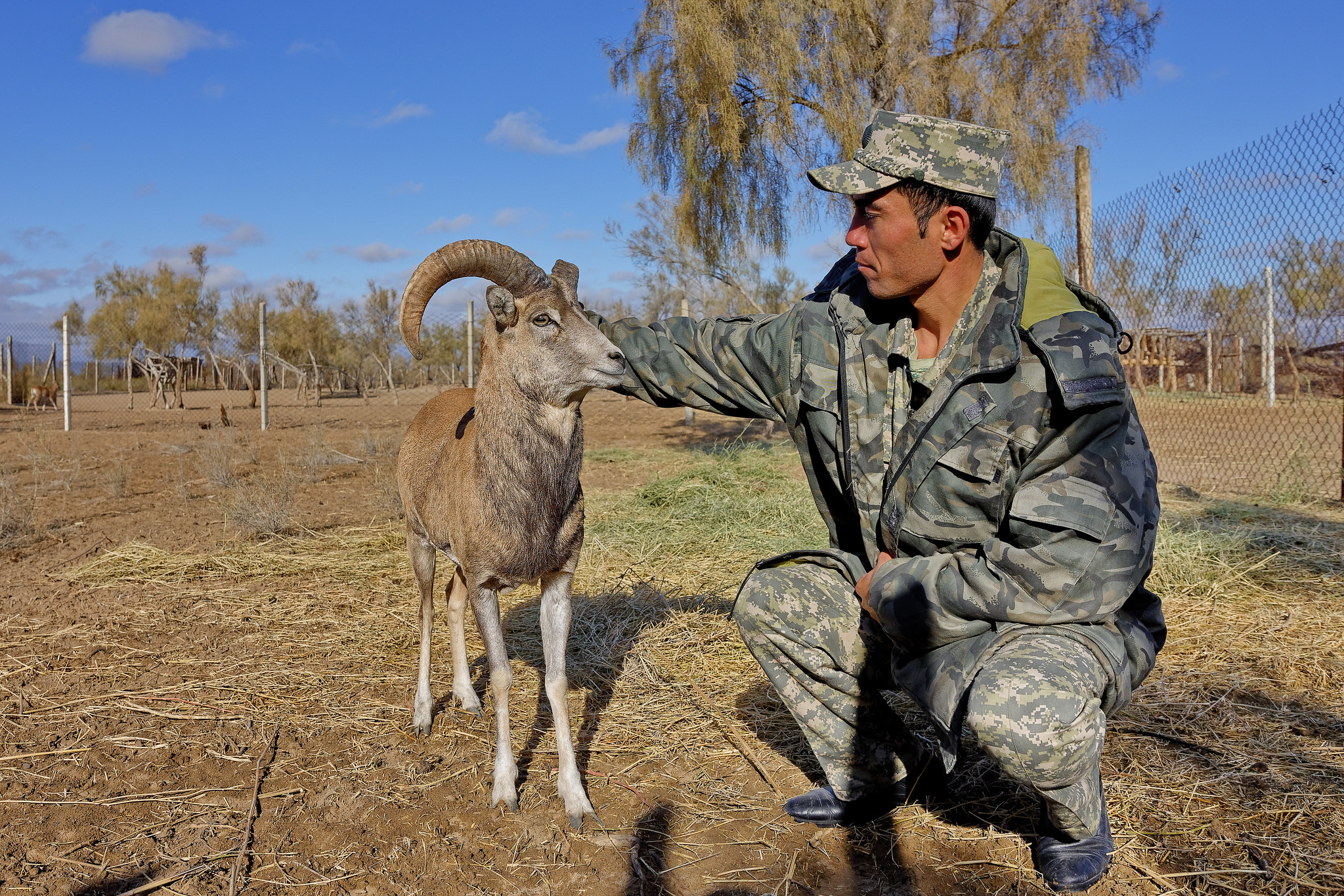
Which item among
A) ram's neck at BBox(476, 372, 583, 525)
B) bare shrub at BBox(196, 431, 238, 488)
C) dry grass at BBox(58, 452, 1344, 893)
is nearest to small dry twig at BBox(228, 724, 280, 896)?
dry grass at BBox(58, 452, 1344, 893)

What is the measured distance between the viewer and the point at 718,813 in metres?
3.22

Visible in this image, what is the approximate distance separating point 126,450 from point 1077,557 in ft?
47.3

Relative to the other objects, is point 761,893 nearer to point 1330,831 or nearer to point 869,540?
point 869,540

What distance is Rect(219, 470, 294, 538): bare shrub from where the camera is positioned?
762 cm

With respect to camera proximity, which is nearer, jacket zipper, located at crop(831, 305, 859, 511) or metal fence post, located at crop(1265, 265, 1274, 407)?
jacket zipper, located at crop(831, 305, 859, 511)

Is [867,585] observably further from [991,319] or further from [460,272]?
[460,272]

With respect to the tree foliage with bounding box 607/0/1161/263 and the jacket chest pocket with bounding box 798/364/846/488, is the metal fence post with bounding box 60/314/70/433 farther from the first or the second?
the jacket chest pocket with bounding box 798/364/846/488

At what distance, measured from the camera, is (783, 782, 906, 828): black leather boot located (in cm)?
310

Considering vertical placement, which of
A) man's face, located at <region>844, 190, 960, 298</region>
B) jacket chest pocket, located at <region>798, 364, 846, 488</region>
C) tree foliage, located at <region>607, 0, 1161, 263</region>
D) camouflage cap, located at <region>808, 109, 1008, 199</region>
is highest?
tree foliage, located at <region>607, 0, 1161, 263</region>

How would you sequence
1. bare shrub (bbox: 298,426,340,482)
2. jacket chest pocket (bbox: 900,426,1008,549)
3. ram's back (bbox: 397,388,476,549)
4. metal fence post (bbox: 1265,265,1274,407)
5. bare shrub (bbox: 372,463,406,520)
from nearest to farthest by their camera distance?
jacket chest pocket (bbox: 900,426,1008,549) → ram's back (bbox: 397,388,476,549) → bare shrub (bbox: 372,463,406,520) → metal fence post (bbox: 1265,265,1274,407) → bare shrub (bbox: 298,426,340,482)

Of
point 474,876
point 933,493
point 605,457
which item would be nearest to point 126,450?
point 605,457

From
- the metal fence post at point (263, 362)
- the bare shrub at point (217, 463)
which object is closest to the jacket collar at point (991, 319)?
the bare shrub at point (217, 463)

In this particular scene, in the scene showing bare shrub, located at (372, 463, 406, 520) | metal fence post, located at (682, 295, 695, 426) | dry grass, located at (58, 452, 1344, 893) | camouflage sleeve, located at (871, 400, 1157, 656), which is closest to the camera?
camouflage sleeve, located at (871, 400, 1157, 656)

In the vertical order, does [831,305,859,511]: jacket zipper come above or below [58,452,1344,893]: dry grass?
above
